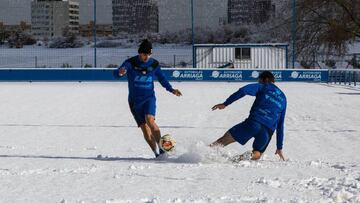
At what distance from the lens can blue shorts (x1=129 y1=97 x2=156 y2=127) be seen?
8.48m

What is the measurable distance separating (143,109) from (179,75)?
22741 millimetres

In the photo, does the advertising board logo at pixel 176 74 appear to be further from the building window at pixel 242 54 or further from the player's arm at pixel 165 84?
the player's arm at pixel 165 84

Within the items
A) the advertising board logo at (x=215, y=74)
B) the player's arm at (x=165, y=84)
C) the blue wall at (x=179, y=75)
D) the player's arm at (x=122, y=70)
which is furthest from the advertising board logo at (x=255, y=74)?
the player's arm at (x=122, y=70)

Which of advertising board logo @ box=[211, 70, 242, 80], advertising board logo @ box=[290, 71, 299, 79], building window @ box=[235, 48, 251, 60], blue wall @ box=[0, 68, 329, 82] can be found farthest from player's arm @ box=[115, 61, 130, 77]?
building window @ box=[235, 48, 251, 60]

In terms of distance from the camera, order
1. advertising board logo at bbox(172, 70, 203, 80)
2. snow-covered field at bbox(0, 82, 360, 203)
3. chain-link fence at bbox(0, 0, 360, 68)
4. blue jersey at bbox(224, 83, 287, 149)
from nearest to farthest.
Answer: snow-covered field at bbox(0, 82, 360, 203) < blue jersey at bbox(224, 83, 287, 149) < advertising board logo at bbox(172, 70, 203, 80) < chain-link fence at bbox(0, 0, 360, 68)

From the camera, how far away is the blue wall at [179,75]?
30.9 metres

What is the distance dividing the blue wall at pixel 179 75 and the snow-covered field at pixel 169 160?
43.1ft

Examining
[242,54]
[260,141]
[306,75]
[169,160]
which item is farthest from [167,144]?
[242,54]

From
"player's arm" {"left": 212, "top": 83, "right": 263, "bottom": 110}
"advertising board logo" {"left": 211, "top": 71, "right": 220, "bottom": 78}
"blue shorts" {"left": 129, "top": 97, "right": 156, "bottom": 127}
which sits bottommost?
"advertising board logo" {"left": 211, "top": 71, "right": 220, "bottom": 78}

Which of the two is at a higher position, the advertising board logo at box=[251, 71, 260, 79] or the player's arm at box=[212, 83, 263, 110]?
the player's arm at box=[212, 83, 263, 110]

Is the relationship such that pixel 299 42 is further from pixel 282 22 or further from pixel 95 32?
pixel 95 32

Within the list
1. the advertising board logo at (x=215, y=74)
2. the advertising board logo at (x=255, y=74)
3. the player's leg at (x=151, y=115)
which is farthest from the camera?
the advertising board logo at (x=215, y=74)

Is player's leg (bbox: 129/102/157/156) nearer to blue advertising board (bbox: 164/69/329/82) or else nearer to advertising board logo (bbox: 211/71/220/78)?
blue advertising board (bbox: 164/69/329/82)

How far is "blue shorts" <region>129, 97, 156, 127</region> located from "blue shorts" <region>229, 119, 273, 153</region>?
1.19 meters
